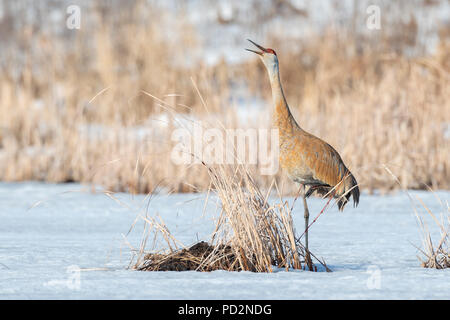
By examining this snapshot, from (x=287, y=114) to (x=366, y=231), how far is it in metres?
1.49

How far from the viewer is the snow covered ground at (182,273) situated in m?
2.87

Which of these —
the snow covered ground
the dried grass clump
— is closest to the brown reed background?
the dried grass clump

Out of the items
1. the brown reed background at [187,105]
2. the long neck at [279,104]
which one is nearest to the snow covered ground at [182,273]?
the brown reed background at [187,105]

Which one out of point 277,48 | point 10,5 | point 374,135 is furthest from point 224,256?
point 10,5

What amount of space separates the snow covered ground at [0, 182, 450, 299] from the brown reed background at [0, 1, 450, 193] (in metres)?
0.44

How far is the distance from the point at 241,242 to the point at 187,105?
760 cm

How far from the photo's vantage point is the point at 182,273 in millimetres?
3275

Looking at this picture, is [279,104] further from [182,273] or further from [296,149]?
[182,273]

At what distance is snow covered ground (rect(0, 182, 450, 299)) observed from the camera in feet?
9.43

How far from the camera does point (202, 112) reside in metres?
8.75

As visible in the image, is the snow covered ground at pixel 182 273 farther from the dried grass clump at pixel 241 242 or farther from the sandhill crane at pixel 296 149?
the sandhill crane at pixel 296 149

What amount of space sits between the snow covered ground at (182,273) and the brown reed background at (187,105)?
44cm

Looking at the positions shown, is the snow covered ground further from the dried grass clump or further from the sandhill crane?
the sandhill crane

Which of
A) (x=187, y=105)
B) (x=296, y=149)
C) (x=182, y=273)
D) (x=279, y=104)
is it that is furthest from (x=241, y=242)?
(x=187, y=105)
